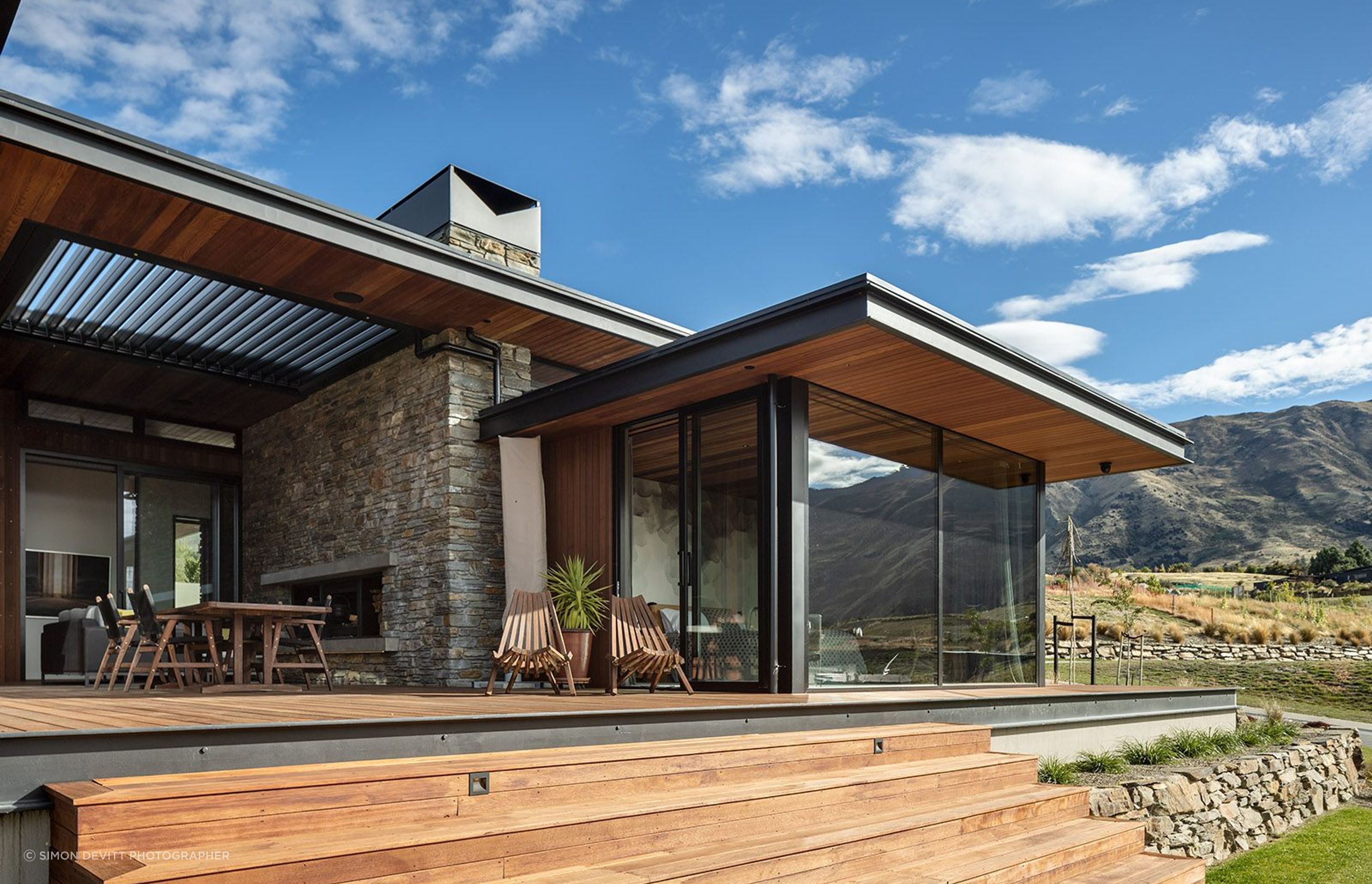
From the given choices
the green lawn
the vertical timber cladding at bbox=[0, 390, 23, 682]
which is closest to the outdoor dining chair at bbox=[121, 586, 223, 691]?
→ the vertical timber cladding at bbox=[0, 390, 23, 682]

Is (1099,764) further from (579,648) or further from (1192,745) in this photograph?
(579,648)

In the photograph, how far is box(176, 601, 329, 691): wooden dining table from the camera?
666 centimetres

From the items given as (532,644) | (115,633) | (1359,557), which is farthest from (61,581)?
(1359,557)

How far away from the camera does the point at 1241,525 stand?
5912 cm

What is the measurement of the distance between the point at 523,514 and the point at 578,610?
1.47 metres

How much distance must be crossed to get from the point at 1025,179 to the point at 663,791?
39.4 meters

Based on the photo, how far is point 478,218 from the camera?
9.09 metres

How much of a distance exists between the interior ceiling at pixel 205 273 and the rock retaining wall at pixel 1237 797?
543 cm

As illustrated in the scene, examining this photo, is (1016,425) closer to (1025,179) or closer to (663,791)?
(663,791)

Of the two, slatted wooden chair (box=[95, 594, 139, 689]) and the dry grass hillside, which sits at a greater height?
slatted wooden chair (box=[95, 594, 139, 689])

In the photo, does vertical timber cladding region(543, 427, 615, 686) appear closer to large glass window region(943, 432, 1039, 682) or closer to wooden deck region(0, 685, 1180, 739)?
wooden deck region(0, 685, 1180, 739)

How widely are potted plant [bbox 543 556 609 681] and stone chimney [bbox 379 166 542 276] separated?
8.99ft

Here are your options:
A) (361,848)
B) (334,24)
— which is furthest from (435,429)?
(334,24)

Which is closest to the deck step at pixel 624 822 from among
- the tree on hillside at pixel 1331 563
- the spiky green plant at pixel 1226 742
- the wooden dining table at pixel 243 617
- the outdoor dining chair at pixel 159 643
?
Result: the wooden dining table at pixel 243 617
